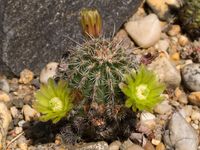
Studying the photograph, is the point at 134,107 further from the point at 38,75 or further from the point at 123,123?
the point at 38,75

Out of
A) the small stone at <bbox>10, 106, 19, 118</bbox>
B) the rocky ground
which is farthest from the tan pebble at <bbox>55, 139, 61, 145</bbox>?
the small stone at <bbox>10, 106, 19, 118</bbox>

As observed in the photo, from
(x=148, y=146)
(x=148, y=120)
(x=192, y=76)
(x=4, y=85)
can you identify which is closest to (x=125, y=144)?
(x=148, y=146)

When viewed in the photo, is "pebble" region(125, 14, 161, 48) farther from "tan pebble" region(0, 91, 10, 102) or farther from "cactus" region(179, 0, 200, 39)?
"tan pebble" region(0, 91, 10, 102)

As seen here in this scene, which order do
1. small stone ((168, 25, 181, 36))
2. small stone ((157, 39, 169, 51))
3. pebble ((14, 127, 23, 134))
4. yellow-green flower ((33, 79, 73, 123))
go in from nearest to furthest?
yellow-green flower ((33, 79, 73, 123)), pebble ((14, 127, 23, 134)), small stone ((157, 39, 169, 51)), small stone ((168, 25, 181, 36))

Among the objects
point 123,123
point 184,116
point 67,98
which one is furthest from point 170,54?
point 67,98

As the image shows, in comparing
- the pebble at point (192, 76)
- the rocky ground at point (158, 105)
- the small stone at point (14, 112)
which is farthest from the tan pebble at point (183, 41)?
the small stone at point (14, 112)

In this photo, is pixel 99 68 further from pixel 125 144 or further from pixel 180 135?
pixel 180 135

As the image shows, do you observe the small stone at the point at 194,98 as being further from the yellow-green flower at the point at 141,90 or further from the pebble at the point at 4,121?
the pebble at the point at 4,121
